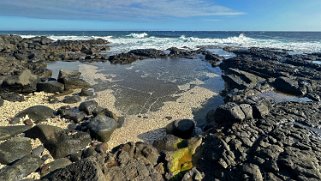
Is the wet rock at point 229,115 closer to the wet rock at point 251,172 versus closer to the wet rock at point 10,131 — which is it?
the wet rock at point 251,172

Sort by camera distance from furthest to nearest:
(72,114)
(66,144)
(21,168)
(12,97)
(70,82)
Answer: (70,82) → (12,97) → (72,114) → (66,144) → (21,168)

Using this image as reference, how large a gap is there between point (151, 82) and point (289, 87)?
1009cm

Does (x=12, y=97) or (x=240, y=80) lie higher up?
(x=240, y=80)

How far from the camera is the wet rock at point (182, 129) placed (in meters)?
13.1

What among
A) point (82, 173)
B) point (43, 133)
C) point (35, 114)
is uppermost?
point (82, 173)

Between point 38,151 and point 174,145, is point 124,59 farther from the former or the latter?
point 38,151

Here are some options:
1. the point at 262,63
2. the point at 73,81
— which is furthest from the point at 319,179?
the point at 262,63

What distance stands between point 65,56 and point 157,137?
2816 cm

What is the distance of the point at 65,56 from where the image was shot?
38094 millimetres

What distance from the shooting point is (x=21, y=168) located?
975 centimetres

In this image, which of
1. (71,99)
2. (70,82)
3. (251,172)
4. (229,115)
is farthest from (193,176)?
(70,82)

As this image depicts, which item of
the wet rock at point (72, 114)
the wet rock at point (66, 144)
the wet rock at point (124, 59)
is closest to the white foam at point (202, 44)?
the wet rock at point (124, 59)

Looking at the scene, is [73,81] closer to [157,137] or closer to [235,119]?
[157,137]

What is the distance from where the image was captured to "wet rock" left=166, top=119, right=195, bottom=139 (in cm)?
1309
